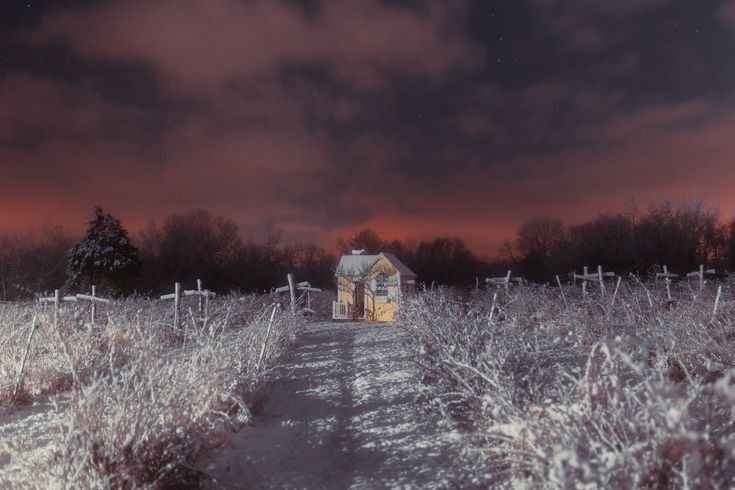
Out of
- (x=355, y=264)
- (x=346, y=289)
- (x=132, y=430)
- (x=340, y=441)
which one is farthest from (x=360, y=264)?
(x=132, y=430)

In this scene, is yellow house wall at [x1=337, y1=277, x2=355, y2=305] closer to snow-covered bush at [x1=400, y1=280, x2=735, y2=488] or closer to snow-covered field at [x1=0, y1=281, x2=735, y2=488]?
snow-covered field at [x1=0, y1=281, x2=735, y2=488]

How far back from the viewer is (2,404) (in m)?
7.51

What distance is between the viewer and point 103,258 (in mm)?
26453

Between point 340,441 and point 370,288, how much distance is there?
794 inches

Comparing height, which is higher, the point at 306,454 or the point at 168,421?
the point at 168,421

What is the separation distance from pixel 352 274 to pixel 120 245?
1061 cm

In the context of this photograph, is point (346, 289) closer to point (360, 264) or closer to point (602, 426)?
point (360, 264)

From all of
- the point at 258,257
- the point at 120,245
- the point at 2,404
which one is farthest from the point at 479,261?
the point at 2,404

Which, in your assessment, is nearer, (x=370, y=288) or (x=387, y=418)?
(x=387, y=418)

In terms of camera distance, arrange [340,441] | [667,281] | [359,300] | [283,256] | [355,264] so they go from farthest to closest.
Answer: [283,256]
[355,264]
[359,300]
[667,281]
[340,441]

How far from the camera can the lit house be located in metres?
25.5

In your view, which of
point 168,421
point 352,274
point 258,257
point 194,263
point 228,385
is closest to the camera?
point 168,421

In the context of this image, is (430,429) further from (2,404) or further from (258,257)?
(258,257)

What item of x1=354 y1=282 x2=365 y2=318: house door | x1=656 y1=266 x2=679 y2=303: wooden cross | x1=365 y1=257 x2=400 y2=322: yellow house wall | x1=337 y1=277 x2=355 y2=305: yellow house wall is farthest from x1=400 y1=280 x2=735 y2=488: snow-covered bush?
x1=337 y1=277 x2=355 y2=305: yellow house wall
